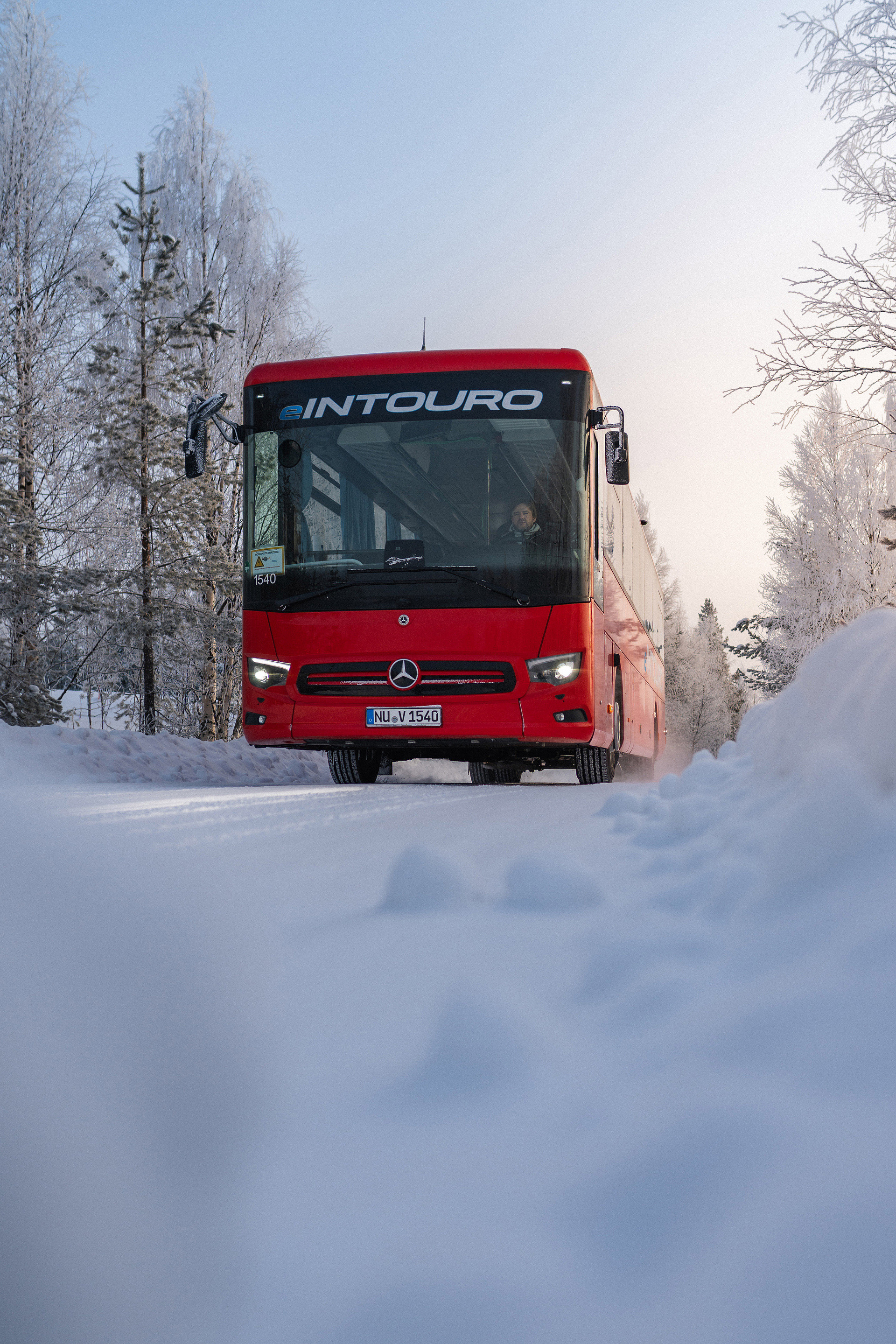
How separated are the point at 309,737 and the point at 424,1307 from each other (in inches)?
247

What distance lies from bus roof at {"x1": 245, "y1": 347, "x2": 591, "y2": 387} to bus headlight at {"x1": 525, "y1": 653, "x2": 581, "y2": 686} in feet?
7.14

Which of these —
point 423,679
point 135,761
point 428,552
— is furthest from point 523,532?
point 135,761

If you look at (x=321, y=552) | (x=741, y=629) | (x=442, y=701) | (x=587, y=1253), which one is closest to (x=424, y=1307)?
(x=587, y=1253)

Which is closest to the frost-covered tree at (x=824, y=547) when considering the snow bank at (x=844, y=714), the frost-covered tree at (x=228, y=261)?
the frost-covered tree at (x=228, y=261)

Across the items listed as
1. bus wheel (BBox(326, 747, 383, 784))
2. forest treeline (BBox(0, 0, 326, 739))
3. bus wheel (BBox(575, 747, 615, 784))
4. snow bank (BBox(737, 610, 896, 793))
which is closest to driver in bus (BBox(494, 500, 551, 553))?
bus wheel (BBox(575, 747, 615, 784))

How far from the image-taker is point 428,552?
7.29 m

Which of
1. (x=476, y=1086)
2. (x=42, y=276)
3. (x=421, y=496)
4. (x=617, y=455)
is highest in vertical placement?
(x=42, y=276)

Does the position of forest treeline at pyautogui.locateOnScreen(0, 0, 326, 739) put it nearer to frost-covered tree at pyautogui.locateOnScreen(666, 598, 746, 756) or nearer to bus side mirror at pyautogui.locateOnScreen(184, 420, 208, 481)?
bus side mirror at pyautogui.locateOnScreen(184, 420, 208, 481)

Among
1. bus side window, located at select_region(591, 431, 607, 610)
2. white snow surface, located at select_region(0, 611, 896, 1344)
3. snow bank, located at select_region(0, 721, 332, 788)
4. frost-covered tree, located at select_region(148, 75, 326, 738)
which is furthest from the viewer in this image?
frost-covered tree, located at select_region(148, 75, 326, 738)

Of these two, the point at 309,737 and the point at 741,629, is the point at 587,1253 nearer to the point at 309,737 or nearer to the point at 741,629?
the point at 309,737

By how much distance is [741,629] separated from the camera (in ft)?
119

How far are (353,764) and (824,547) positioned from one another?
63.8ft

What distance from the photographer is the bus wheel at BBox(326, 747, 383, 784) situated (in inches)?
341

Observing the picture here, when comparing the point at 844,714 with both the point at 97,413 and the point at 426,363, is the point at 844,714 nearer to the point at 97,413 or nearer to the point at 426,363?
the point at 426,363
